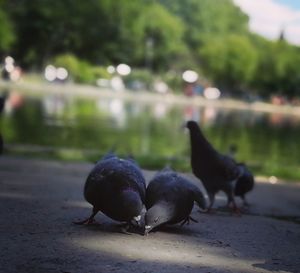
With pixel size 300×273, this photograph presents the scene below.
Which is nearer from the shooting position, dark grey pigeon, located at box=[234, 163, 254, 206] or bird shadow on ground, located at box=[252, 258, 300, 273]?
bird shadow on ground, located at box=[252, 258, 300, 273]

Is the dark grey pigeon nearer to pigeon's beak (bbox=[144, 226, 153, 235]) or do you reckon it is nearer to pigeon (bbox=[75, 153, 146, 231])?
pigeon (bbox=[75, 153, 146, 231])

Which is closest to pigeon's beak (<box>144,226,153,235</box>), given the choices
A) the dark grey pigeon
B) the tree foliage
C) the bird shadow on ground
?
the bird shadow on ground

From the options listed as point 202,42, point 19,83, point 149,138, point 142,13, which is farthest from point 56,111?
point 202,42

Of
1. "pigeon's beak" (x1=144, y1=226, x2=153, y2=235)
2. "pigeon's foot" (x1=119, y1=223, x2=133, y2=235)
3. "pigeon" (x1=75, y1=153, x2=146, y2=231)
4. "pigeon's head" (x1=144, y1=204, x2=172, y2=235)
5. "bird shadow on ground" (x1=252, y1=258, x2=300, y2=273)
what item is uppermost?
"pigeon" (x1=75, y1=153, x2=146, y2=231)

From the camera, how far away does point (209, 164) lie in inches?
255

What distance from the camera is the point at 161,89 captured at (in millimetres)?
60312

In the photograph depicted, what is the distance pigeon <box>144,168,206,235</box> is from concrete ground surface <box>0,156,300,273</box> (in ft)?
0.52

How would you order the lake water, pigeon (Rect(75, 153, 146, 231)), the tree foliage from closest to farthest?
pigeon (Rect(75, 153, 146, 231)) → the lake water → the tree foliage

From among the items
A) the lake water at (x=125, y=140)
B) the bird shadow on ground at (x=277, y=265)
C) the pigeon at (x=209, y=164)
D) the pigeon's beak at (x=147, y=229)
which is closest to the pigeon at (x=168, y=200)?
the pigeon's beak at (x=147, y=229)

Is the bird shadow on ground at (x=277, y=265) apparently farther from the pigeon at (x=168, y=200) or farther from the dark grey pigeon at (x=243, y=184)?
the dark grey pigeon at (x=243, y=184)

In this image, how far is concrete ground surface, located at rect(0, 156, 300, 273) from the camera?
416 centimetres

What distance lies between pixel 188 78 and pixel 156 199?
64.4 metres

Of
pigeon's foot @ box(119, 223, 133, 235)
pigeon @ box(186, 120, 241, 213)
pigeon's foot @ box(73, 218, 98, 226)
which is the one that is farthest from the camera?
pigeon @ box(186, 120, 241, 213)

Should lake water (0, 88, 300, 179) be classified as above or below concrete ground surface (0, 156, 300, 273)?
below
